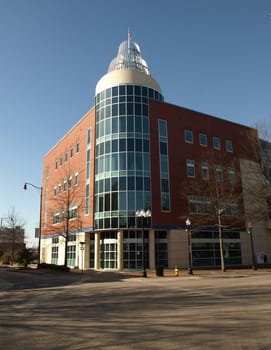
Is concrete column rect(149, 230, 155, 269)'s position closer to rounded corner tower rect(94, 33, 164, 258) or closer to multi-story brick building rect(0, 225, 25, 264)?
rounded corner tower rect(94, 33, 164, 258)

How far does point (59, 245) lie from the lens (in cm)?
5356

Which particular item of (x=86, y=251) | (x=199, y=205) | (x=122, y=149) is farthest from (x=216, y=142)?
(x=86, y=251)

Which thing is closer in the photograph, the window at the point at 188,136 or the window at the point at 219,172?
the window at the point at 219,172

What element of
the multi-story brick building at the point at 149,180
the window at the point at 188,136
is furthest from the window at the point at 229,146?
the window at the point at 188,136

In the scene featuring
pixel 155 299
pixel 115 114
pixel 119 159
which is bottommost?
pixel 155 299

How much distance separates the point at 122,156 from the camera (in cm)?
3928

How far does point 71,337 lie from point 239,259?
40.9 m

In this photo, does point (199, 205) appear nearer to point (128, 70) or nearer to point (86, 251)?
point (86, 251)

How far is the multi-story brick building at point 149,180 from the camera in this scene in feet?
126

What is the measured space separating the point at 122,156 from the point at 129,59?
15599mm

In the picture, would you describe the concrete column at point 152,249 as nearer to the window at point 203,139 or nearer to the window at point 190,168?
the window at point 190,168

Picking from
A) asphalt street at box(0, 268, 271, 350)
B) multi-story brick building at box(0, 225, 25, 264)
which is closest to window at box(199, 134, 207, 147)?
asphalt street at box(0, 268, 271, 350)

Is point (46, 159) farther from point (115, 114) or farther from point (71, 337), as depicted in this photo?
point (71, 337)

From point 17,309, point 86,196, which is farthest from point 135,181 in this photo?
point 17,309
